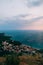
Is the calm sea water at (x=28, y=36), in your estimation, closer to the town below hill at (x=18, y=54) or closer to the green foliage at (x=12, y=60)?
the town below hill at (x=18, y=54)

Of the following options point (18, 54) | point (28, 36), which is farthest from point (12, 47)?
point (28, 36)

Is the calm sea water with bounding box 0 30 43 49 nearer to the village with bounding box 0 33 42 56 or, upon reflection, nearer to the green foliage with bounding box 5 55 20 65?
the village with bounding box 0 33 42 56

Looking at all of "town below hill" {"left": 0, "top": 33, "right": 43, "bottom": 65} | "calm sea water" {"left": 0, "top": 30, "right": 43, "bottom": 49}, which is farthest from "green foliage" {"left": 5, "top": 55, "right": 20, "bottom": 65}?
"calm sea water" {"left": 0, "top": 30, "right": 43, "bottom": 49}

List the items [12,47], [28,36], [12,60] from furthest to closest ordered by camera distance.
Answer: [28,36] → [12,47] → [12,60]

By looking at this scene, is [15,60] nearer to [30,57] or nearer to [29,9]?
[30,57]

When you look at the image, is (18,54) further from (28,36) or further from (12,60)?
(28,36)

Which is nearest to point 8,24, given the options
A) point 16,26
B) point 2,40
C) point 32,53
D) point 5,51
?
point 16,26

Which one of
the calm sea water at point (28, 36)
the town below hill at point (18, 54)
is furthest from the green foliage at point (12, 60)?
the calm sea water at point (28, 36)

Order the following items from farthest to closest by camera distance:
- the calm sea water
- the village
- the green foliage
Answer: the calm sea water → the village → the green foliage
